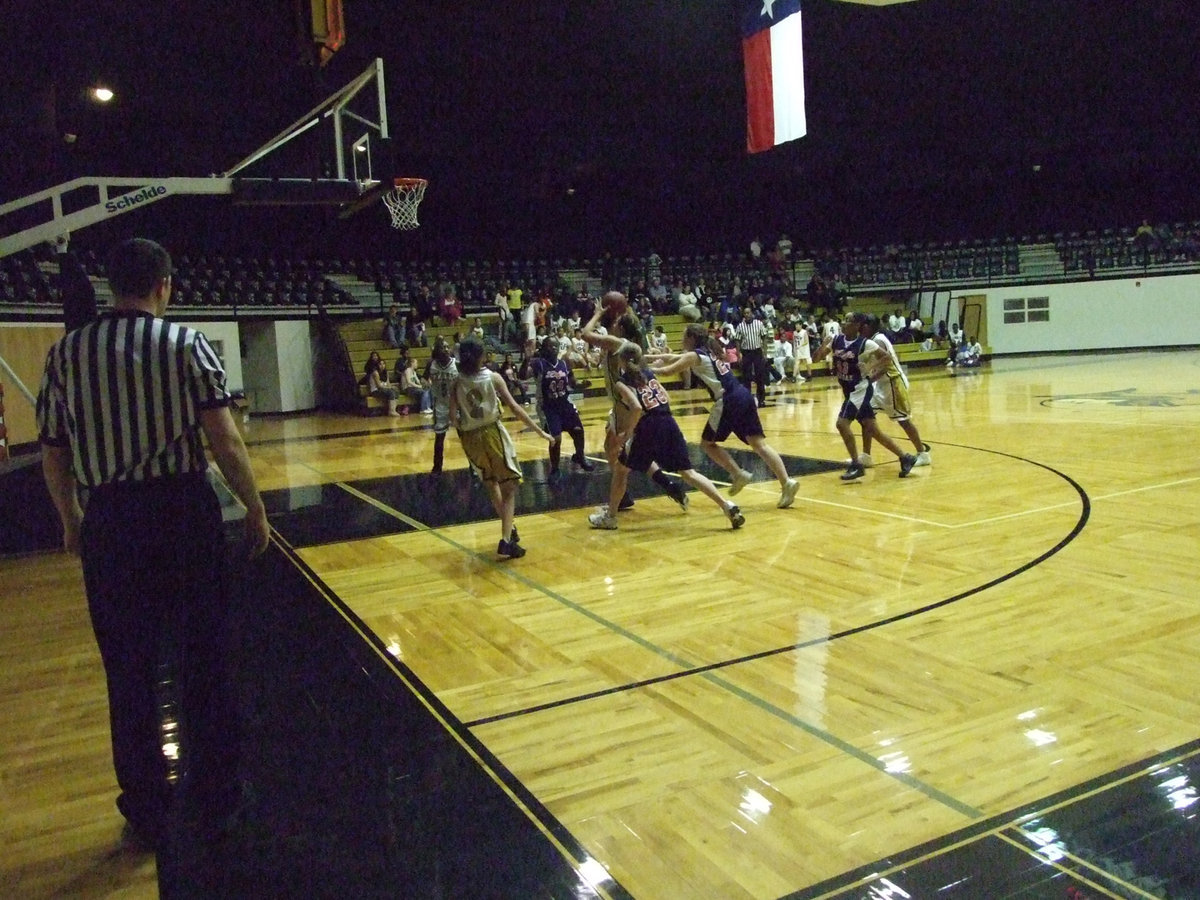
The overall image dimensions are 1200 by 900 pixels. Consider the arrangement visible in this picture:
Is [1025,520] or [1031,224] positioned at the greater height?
[1031,224]

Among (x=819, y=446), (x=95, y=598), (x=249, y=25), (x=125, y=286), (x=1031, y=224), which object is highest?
(x=249, y=25)

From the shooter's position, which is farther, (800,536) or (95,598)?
(800,536)

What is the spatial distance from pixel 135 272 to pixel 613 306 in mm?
4466

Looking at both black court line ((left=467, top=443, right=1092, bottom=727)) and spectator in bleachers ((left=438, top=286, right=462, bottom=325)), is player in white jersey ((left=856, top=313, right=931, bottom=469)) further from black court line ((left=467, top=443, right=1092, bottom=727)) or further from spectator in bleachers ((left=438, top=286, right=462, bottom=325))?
spectator in bleachers ((left=438, top=286, right=462, bottom=325))

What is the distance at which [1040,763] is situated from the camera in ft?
9.78

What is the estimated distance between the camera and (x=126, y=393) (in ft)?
8.61

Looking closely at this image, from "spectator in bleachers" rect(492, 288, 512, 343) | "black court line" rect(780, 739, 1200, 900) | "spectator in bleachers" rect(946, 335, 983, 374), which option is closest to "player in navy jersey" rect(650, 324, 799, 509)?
"black court line" rect(780, 739, 1200, 900)

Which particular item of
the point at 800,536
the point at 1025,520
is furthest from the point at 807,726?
the point at 1025,520

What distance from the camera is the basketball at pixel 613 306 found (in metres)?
6.84

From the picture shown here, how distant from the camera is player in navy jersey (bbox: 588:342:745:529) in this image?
268 inches

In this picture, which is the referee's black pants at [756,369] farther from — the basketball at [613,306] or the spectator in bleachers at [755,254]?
the spectator in bleachers at [755,254]

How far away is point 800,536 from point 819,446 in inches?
189

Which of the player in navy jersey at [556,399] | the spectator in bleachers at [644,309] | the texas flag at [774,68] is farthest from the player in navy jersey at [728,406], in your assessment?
the spectator in bleachers at [644,309]

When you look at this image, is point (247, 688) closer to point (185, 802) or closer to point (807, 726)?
point (185, 802)
